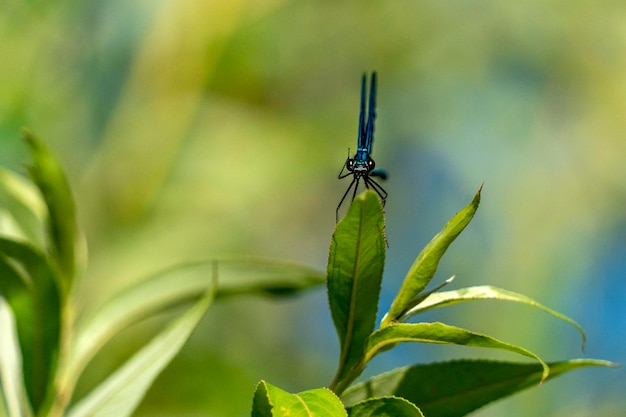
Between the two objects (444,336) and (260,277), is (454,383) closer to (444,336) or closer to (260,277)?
(444,336)

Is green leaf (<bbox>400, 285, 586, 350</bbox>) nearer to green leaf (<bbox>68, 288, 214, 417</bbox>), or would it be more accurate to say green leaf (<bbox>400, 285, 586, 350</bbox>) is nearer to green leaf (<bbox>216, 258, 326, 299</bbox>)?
green leaf (<bbox>68, 288, 214, 417</bbox>)

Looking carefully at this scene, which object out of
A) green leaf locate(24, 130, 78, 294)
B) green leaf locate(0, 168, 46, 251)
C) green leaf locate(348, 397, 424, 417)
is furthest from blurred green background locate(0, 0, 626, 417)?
green leaf locate(348, 397, 424, 417)

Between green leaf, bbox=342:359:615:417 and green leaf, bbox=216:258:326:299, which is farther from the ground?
green leaf, bbox=342:359:615:417

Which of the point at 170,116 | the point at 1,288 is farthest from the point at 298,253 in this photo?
the point at 1,288

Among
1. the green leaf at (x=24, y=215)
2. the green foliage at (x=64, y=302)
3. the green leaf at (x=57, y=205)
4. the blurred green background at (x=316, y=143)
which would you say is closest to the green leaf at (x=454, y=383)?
the green foliage at (x=64, y=302)

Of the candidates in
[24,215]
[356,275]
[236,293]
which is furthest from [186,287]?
[356,275]

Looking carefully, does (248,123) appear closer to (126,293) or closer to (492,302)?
(492,302)

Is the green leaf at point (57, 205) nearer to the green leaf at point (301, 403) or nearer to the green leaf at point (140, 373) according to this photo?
the green leaf at point (140, 373)
